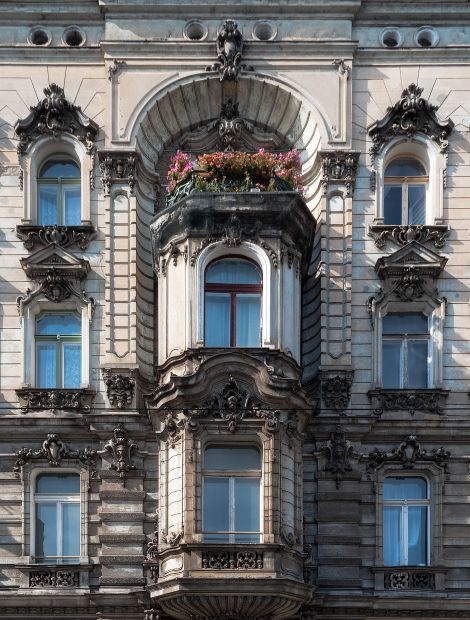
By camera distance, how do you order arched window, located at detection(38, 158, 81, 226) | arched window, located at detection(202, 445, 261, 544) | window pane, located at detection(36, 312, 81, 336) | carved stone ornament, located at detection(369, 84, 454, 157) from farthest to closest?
arched window, located at detection(38, 158, 81, 226)
carved stone ornament, located at detection(369, 84, 454, 157)
window pane, located at detection(36, 312, 81, 336)
arched window, located at detection(202, 445, 261, 544)

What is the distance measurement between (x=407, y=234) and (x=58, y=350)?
8.36 metres

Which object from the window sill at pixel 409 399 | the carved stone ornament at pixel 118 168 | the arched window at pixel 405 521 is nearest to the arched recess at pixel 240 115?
the carved stone ornament at pixel 118 168

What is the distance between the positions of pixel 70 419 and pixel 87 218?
4.71 m

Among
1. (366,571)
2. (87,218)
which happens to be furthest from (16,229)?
(366,571)

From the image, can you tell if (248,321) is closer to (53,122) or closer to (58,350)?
(58,350)

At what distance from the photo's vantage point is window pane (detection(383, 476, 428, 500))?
119ft

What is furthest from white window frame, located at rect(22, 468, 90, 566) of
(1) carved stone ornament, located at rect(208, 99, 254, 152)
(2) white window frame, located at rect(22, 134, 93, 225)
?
(1) carved stone ornament, located at rect(208, 99, 254, 152)

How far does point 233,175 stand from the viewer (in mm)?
36438

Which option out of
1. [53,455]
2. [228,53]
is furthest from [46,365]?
[228,53]

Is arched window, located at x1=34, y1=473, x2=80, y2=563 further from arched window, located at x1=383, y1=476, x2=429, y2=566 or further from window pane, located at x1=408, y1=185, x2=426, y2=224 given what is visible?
window pane, located at x1=408, y1=185, x2=426, y2=224

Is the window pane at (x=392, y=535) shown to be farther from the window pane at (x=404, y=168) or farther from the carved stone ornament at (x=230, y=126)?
the carved stone ornament at (x=230, y=126)

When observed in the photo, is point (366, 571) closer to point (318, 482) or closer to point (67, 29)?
point (318, 482)

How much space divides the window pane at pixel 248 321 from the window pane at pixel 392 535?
15.8ft

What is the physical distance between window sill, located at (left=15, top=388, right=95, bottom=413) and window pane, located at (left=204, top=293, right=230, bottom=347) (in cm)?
306
